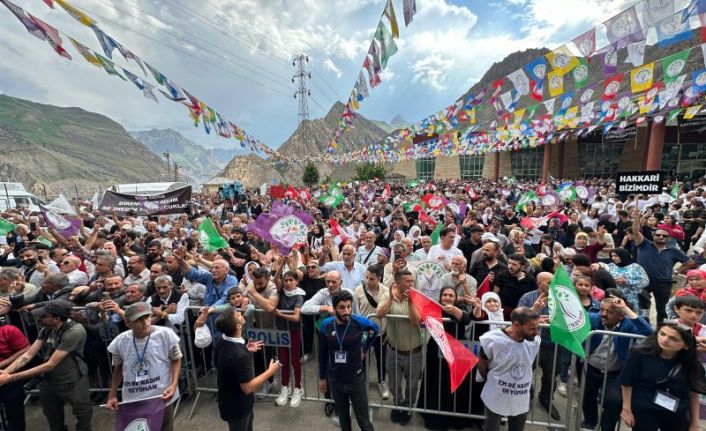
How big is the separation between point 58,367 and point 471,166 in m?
58.3

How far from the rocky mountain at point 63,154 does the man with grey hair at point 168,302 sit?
66.2 m

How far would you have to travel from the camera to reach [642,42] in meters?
8.60

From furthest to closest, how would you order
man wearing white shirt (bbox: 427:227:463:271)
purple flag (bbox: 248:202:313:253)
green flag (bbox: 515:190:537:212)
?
green flag (bbox: 515:190:537:212), man wearing white shirt (bbox: 427:227:463:271), purple flag (bbox: 248:202:313:253)

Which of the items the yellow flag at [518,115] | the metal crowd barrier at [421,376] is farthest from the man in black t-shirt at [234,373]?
the yellow flag at [518,115]

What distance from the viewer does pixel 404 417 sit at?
3.79 meters

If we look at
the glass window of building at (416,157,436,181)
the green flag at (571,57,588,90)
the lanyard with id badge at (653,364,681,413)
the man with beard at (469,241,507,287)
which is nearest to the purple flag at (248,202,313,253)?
the man with beard at (469,241,507,287)

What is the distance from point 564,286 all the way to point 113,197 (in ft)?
37.7

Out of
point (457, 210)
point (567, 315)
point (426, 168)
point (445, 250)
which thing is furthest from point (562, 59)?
point (426, 168)

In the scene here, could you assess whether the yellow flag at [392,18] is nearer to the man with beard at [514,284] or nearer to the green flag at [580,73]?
the green flag at [580,73]

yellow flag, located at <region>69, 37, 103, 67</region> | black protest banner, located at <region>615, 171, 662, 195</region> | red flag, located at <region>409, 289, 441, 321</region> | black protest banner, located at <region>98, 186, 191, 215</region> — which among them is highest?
yellow flag, located at <region>69, 37, 103, 67</region>

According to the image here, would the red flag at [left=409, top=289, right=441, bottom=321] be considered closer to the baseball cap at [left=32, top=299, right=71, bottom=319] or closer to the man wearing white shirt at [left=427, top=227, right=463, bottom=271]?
the man wearing white shirt at [left=427, top=227, right=463, bottom=271]

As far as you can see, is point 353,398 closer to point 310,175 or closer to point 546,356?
point 546,356

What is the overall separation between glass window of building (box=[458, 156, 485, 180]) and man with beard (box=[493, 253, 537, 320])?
53.9 meters

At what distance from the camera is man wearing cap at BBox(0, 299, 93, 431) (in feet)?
10.4
